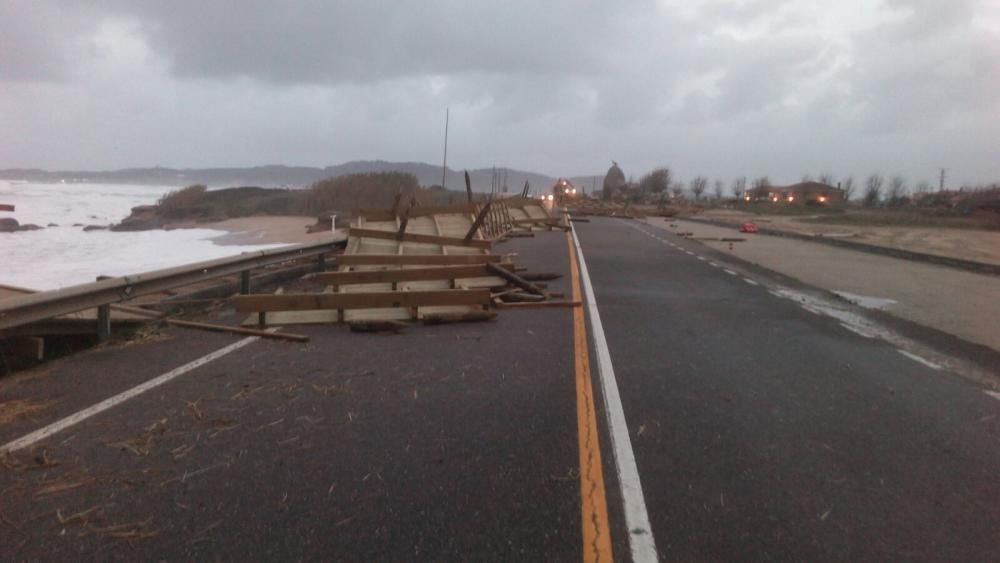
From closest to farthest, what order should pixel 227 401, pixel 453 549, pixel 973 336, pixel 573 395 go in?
pixel 453 549 → pixel 227 401 → pixel 573 395 → pixel 973 336

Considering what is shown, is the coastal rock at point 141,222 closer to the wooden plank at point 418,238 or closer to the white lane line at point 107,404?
the wooden plank at point 418,238

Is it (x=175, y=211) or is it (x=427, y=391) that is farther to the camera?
(x=175, y=211)

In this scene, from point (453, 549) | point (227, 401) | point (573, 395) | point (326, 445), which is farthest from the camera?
point (573, 395)

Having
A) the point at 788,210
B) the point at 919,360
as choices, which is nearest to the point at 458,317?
the point at 919,360

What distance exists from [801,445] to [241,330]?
639 cm

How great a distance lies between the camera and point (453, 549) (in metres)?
3.40

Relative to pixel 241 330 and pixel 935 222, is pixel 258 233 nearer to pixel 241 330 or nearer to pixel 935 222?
pixel 241 330

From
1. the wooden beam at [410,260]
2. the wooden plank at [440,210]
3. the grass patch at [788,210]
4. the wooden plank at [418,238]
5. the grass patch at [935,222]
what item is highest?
the grass patch at [788,210]

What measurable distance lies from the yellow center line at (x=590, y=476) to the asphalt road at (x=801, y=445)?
0.29 m

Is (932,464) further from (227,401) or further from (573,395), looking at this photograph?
(227,401)

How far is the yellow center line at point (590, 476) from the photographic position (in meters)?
3.48

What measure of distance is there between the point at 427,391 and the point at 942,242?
1327 inches

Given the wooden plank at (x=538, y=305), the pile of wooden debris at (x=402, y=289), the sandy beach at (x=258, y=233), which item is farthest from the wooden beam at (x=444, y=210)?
the wooden plank at (x=538, y=305)

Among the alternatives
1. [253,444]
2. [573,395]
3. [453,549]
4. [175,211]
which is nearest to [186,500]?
[253,444]
